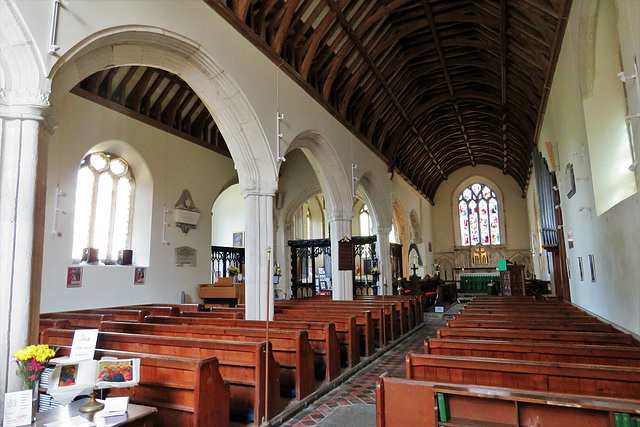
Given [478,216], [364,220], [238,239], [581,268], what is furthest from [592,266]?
[478,216]

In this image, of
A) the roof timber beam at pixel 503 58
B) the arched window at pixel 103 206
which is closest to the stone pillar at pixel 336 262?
the arched window at pixel 103 206

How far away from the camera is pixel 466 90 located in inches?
462

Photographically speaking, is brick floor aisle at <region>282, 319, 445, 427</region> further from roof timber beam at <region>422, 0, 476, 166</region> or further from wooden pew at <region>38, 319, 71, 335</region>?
roof timber beam at <region>422, 0, 476, 166</region>

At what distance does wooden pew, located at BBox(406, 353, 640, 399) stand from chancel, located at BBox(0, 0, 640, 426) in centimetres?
1

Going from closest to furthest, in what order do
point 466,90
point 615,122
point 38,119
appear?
point 38,119 < point 615,122 < point 466,90

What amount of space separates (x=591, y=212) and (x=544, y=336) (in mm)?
2185

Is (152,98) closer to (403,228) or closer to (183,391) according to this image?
(183,391)

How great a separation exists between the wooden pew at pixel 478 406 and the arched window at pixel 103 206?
6469 millimetres

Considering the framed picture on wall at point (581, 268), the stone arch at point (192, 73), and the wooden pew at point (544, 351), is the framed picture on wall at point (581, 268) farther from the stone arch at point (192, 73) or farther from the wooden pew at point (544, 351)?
the stone arch at point (192, 73)

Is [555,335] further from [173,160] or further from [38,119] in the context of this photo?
[173,160]

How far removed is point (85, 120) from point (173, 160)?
1.91 metres

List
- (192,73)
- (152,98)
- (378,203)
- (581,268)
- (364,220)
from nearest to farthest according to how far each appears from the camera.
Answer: (192,73) → (581,268) → (152,98) → (378,203) → (364,220)

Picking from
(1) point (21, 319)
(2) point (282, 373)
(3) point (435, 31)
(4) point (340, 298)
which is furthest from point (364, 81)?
(1) point (21, 319)

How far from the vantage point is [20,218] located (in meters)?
2.84
